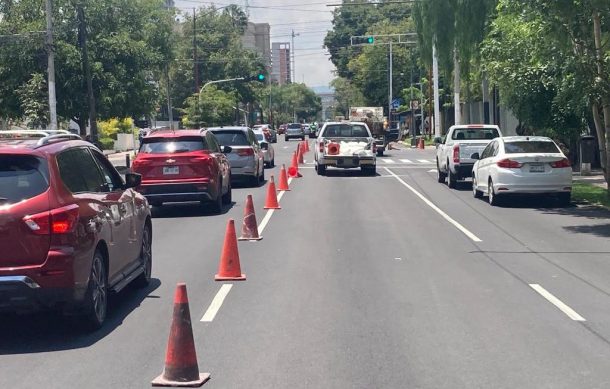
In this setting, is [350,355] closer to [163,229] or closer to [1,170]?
[1,170]

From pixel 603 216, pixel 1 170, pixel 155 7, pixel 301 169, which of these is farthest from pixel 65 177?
pixel 155 7

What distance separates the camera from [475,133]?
2828cm

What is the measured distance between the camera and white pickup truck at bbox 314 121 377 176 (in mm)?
32719

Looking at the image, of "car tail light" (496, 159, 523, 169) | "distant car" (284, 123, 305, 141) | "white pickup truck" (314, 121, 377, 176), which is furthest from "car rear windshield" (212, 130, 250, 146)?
"distant car" (284, 123, 305, 141)

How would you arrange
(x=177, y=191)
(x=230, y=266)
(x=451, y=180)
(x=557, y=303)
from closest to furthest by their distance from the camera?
(x=557, y=303), (x=230, y=266), (x=177, y=191), (x=451, y=180)

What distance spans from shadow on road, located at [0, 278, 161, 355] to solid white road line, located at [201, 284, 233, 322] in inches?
33.0

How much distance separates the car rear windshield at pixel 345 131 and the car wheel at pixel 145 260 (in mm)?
21842

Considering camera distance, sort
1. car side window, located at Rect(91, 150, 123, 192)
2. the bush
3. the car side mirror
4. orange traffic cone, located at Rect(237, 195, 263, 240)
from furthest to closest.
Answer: the bush
orange traffic cone, located at Rect(237, 195, 263, 240)
the car side mirror
car side window, located at Rect(91, 150, 123, 192)

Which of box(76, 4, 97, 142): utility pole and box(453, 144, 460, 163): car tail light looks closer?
box(453, 144, 460, 163): car tail light

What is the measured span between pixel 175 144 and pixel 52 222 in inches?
482

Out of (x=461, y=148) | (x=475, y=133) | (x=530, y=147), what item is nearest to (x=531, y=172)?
(x=530, y=147)

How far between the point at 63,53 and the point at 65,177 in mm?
29851

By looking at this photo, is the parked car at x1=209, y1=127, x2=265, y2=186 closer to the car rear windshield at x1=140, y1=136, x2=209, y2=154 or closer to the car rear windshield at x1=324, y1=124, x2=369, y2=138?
the car rear windshield at x1=324, y1=124, x2=369, y2=138

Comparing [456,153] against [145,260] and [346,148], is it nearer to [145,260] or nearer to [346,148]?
[346,148]
